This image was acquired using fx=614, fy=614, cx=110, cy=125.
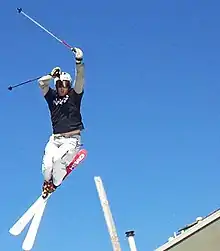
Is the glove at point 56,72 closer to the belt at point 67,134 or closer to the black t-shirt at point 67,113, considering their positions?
the black t-shirt at point 67,113

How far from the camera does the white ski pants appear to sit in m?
9.17

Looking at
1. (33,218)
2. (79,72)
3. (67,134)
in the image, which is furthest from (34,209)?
(79,72)

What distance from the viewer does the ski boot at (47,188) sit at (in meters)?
9.13

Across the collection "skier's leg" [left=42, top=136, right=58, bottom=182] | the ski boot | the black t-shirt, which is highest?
the black t-shirt

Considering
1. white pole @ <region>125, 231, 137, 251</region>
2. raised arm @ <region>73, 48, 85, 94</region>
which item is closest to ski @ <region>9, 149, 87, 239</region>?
raised arm @ <region>73, 48, 85, 94</region>

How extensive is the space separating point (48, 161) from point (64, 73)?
55.1 inches

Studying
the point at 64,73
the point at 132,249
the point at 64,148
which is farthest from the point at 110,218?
the point at 64,73

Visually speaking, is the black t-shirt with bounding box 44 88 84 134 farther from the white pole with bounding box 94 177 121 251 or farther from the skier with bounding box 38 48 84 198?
the white pole with bounding box 94 177 121 251

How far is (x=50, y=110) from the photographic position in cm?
948

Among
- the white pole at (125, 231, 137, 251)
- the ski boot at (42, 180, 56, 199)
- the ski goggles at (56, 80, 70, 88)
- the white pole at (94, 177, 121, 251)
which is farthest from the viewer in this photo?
the white pole at (125, 231, 137, 251)

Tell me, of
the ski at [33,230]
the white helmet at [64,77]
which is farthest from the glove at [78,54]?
the ski at [33,230]

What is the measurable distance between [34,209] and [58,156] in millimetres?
859

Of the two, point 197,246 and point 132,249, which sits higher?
point 132,249

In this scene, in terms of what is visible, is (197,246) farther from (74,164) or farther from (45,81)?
(45,81)
